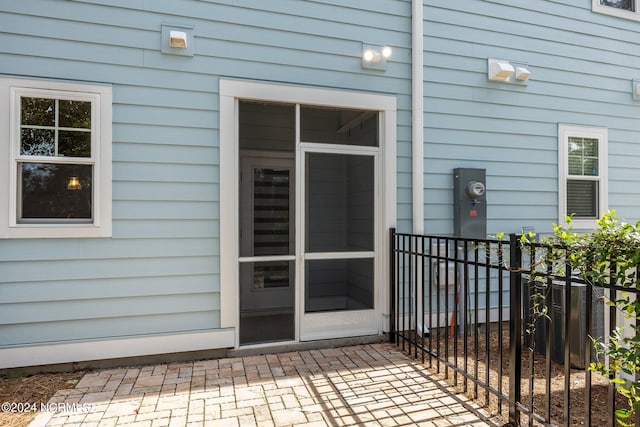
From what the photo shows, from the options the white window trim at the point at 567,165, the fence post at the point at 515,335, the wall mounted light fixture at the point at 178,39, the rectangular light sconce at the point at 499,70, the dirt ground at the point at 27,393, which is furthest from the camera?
the white window trim at the point at 567,165

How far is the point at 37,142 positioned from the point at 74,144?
0.26m

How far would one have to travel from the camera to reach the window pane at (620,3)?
4885 millimetres

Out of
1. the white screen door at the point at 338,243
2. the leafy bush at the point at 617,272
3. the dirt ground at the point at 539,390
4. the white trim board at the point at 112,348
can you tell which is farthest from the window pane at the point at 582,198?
the white trim board at the point at 112,348

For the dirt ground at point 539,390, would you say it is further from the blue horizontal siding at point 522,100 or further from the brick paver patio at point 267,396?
the blue horizontal siding at point 522,100

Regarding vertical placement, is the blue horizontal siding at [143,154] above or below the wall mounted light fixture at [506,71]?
below

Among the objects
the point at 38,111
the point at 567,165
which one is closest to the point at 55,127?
the point at 38,111

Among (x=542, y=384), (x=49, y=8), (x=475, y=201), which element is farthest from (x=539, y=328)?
(x=49, y=8)

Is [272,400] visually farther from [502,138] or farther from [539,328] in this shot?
[502,138]

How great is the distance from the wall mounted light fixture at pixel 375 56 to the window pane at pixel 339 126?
47 cm

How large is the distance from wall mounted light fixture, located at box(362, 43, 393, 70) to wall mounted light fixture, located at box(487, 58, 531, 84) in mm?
1288

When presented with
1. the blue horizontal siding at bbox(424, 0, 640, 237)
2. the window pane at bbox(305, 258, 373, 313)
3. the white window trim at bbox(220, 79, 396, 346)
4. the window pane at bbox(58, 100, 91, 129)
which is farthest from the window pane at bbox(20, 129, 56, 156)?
the blue horizontal siding at bbox(424, 0, 640, 237)

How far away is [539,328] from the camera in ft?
11.6

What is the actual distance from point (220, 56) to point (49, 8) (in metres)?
1.35

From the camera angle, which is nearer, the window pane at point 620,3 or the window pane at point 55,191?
the window pane at point 55,191
